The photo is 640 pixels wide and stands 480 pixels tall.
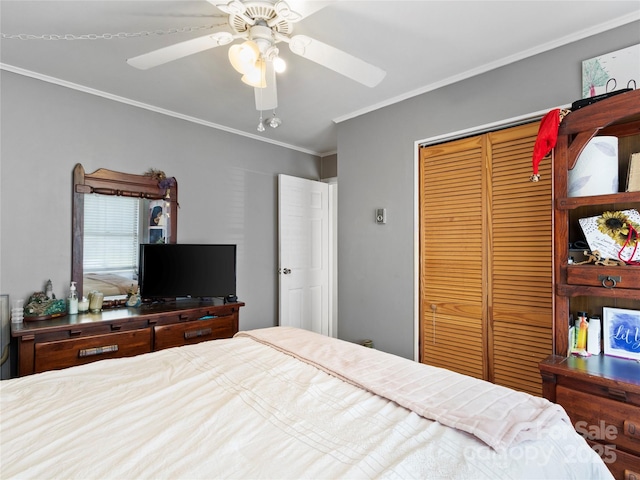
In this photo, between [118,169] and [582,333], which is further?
[118,169]

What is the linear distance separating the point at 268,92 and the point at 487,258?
1.85 m

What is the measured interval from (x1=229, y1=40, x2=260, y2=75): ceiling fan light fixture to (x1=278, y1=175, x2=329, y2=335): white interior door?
2.28 m

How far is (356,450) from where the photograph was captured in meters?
0.92

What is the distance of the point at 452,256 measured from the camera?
2678 mm

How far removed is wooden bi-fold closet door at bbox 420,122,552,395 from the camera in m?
2.26

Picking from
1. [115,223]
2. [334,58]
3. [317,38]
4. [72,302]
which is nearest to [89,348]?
[72,302]

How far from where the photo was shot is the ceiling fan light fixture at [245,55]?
1.61 metres

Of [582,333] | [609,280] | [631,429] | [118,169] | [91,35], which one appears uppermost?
[91,35]

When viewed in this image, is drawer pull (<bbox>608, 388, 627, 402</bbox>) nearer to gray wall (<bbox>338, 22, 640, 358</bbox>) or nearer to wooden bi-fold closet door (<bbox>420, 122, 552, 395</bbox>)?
wooden bi-fold closet door (<bbox>420, 122, 552, 395</bbox>)

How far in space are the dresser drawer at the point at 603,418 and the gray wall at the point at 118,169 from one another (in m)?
2.98

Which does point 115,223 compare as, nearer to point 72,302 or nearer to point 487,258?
point 72,302

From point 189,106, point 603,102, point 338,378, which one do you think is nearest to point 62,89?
point 189,106

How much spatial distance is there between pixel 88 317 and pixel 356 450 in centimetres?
244

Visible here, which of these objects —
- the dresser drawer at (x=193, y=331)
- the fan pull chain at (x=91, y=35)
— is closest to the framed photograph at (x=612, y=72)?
the fan pull chain at (x=91, y=35)
